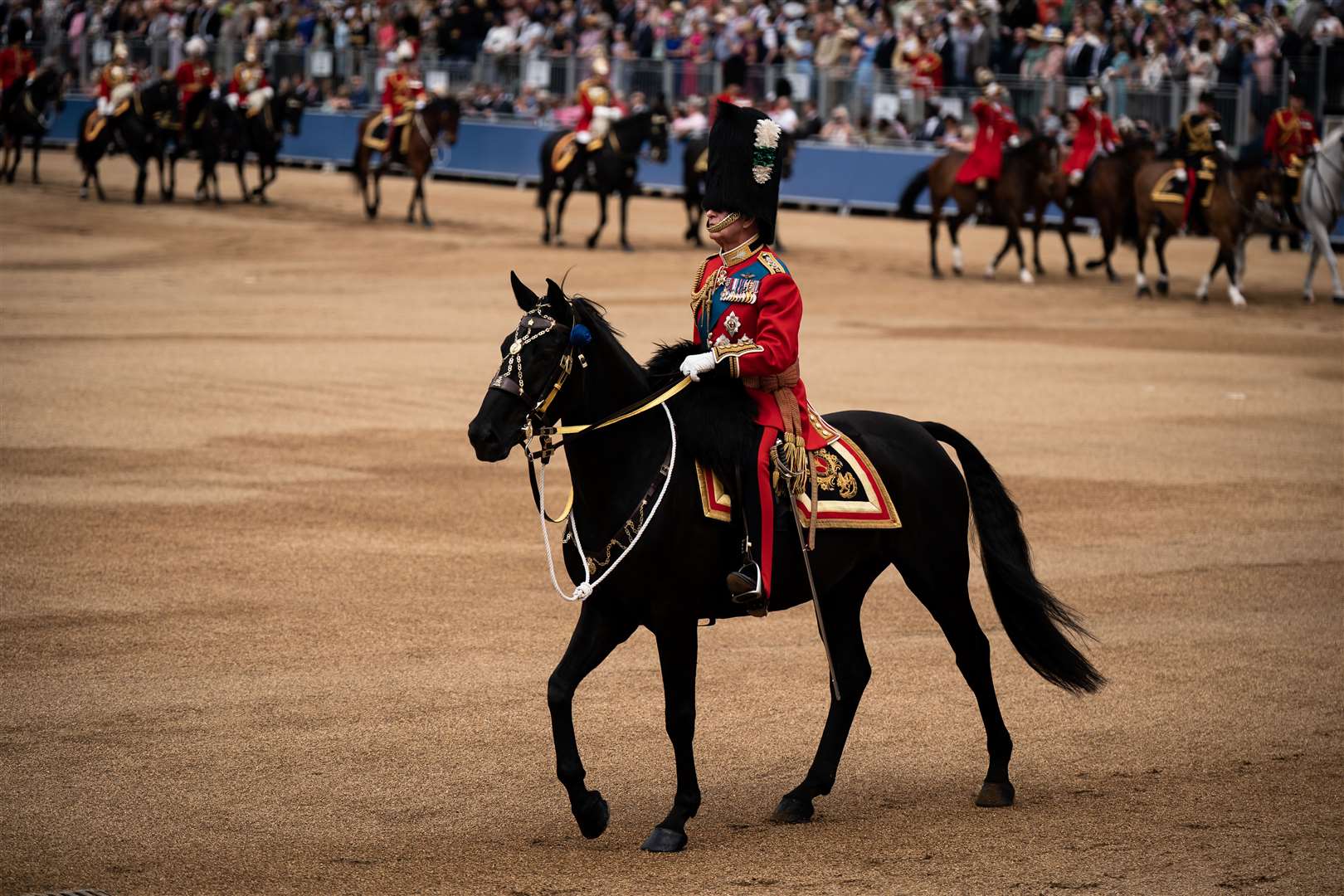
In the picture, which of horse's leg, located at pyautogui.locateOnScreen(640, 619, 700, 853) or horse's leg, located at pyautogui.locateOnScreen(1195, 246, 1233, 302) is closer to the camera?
horse's leg, located at pyautogui.locateOnScreen(640, 619, 700, 853)

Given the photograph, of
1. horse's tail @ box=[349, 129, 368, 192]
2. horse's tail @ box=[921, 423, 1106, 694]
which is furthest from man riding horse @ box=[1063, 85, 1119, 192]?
horse's tail @ box=[921, 423, 1106, 694]

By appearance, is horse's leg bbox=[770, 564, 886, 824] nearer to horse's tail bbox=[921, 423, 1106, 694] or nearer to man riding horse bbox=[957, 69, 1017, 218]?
horse's tail bbox=[921, 423, 1106, 694]

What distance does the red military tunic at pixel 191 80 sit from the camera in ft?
106

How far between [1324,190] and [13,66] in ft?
80.8

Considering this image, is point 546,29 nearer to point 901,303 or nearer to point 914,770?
point 901,303

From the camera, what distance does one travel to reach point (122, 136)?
32375 millimetres

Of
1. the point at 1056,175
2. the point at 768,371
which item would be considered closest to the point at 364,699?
the point at 768,371

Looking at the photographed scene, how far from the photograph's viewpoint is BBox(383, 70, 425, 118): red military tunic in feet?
99.9

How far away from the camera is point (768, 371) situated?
5980 millimetres

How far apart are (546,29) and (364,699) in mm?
32589

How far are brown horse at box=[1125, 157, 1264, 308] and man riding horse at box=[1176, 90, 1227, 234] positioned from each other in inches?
3.5

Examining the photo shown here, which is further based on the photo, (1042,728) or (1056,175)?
(1056,175)

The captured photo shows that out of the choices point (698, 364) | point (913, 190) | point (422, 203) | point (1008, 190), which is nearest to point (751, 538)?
point (698, 364)

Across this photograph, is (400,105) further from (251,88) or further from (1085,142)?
(1085,142)
